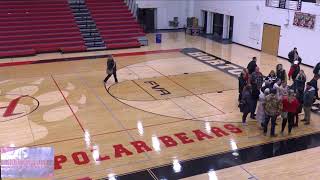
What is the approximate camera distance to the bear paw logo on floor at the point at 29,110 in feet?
33.8

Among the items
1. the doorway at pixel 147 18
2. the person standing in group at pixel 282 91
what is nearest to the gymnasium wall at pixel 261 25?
the doorway at pixel 147 18

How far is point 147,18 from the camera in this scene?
27875 millimetres

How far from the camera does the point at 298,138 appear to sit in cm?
1032

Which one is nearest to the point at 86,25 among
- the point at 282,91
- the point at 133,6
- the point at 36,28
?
the point at 36,28

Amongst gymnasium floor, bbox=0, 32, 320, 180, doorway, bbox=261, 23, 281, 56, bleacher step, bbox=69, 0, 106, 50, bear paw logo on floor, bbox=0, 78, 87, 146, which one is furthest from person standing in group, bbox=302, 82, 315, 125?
bleacher step, bbox=69, 0, 106, 50

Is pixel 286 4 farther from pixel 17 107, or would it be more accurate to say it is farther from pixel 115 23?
pixel 17 107

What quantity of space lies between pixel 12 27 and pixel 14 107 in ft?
33.8

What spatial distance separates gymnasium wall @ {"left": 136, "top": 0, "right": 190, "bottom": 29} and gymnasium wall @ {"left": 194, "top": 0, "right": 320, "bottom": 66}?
1847mm

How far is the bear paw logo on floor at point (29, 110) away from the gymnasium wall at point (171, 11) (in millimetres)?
14164

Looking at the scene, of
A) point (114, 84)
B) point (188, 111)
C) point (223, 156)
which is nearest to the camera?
point (223, 156)

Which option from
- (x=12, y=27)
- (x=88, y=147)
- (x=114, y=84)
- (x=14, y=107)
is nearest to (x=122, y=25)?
(x=12, y=27)

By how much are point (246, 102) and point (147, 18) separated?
18400 millimetres

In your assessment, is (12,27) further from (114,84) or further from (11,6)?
(114,84)

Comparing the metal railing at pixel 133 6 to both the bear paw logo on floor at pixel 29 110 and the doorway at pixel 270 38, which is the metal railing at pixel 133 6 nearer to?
the doorway at pixel 270 38
